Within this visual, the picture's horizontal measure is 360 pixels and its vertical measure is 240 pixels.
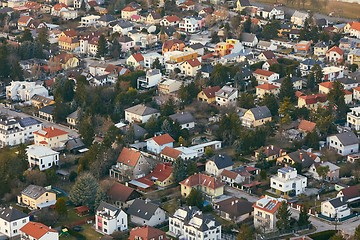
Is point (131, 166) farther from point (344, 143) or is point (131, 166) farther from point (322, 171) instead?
point (344, 143)

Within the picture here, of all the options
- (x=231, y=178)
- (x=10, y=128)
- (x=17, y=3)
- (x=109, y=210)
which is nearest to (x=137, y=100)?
(x=10, y=128)

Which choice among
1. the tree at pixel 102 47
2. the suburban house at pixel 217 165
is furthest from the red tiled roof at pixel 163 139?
the tree at pixel 102 47

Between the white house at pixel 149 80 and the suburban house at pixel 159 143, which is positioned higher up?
the suburban house at pixel 159 143

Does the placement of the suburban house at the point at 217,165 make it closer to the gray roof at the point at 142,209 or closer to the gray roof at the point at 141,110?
the gray roof at the point at 142,209

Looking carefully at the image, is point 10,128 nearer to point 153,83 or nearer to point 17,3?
point 153,83

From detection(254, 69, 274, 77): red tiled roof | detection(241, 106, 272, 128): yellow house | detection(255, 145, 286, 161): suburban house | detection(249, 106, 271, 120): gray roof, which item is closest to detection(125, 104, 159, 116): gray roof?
detection(241, 106, 272, 128): yellow house

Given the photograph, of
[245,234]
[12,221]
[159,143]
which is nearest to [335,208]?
[245,234]
